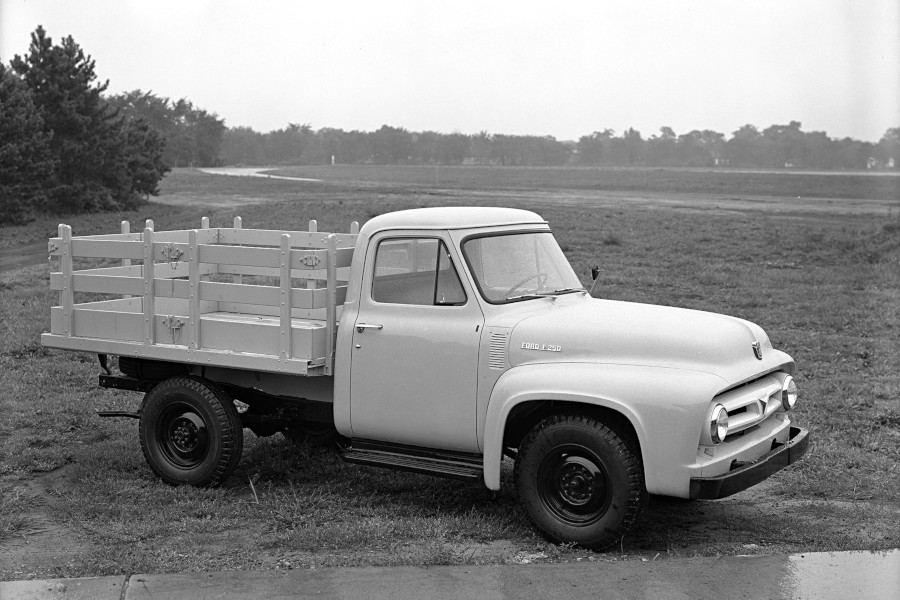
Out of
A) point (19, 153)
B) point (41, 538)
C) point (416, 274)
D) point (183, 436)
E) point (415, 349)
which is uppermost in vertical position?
point (19, 153)

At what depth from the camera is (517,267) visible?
21.8 feet

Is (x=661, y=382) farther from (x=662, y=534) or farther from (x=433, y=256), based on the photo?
(x=433, y=256)

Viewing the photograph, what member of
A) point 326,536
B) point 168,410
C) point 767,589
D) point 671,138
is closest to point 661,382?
point 767,589

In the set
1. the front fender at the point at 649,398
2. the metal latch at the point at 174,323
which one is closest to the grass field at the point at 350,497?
the front fender at the point at 649,398

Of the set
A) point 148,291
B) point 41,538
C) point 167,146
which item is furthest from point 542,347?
point 167,146

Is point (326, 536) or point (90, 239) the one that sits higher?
point (90, 239)

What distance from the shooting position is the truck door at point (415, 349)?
20.4 ft

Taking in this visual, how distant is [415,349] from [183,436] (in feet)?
6.56

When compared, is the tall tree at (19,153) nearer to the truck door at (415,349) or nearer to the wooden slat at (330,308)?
the wooden slat at (330,308)

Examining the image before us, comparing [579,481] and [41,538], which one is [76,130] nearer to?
[41,538]

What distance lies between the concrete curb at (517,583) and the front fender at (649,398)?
0.51 meters

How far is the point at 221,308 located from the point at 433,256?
266cm

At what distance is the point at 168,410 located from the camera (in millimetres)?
7230

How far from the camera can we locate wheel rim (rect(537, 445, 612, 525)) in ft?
18.8
